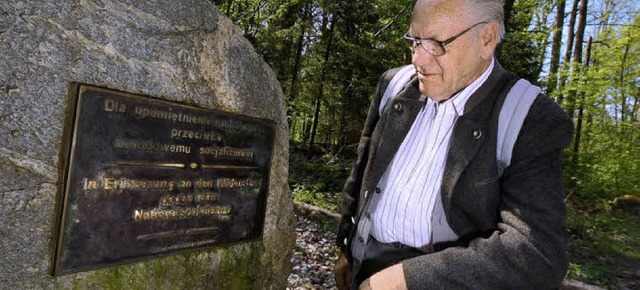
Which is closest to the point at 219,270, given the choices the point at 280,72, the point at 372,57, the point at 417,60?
the point at 417,60

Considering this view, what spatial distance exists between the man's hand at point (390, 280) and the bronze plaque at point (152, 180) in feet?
3.47

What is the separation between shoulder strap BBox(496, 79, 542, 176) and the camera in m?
1.45

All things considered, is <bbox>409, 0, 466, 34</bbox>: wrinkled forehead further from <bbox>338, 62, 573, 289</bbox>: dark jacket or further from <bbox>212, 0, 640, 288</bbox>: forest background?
<bbox>212, 0, 640, 288</bbox>: forest background

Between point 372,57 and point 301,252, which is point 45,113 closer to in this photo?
point 301,252

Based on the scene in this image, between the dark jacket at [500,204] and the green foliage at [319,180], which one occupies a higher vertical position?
the dark jacket at [500,204]

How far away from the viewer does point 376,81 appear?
979 cm

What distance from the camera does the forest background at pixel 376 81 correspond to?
8.41 meters

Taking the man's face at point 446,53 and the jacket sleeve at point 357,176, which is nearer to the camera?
the man's face at point 446,53

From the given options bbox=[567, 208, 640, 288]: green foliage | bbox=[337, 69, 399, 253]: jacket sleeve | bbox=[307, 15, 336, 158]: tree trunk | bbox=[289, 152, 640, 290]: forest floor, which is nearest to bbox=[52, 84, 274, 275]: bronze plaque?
bbox=[337, 69, 399, 253]: jacket sleeve

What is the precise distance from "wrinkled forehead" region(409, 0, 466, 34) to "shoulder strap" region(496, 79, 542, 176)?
38 centimetres

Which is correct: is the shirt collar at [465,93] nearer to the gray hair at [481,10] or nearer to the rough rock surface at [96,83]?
the gray hair at [481,10]

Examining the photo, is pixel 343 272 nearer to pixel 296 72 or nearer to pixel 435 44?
pixel 435 44

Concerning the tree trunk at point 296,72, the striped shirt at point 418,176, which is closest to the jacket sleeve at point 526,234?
the striped shirt at point 418,176

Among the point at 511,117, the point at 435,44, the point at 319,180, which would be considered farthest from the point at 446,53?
the point at 319,180
